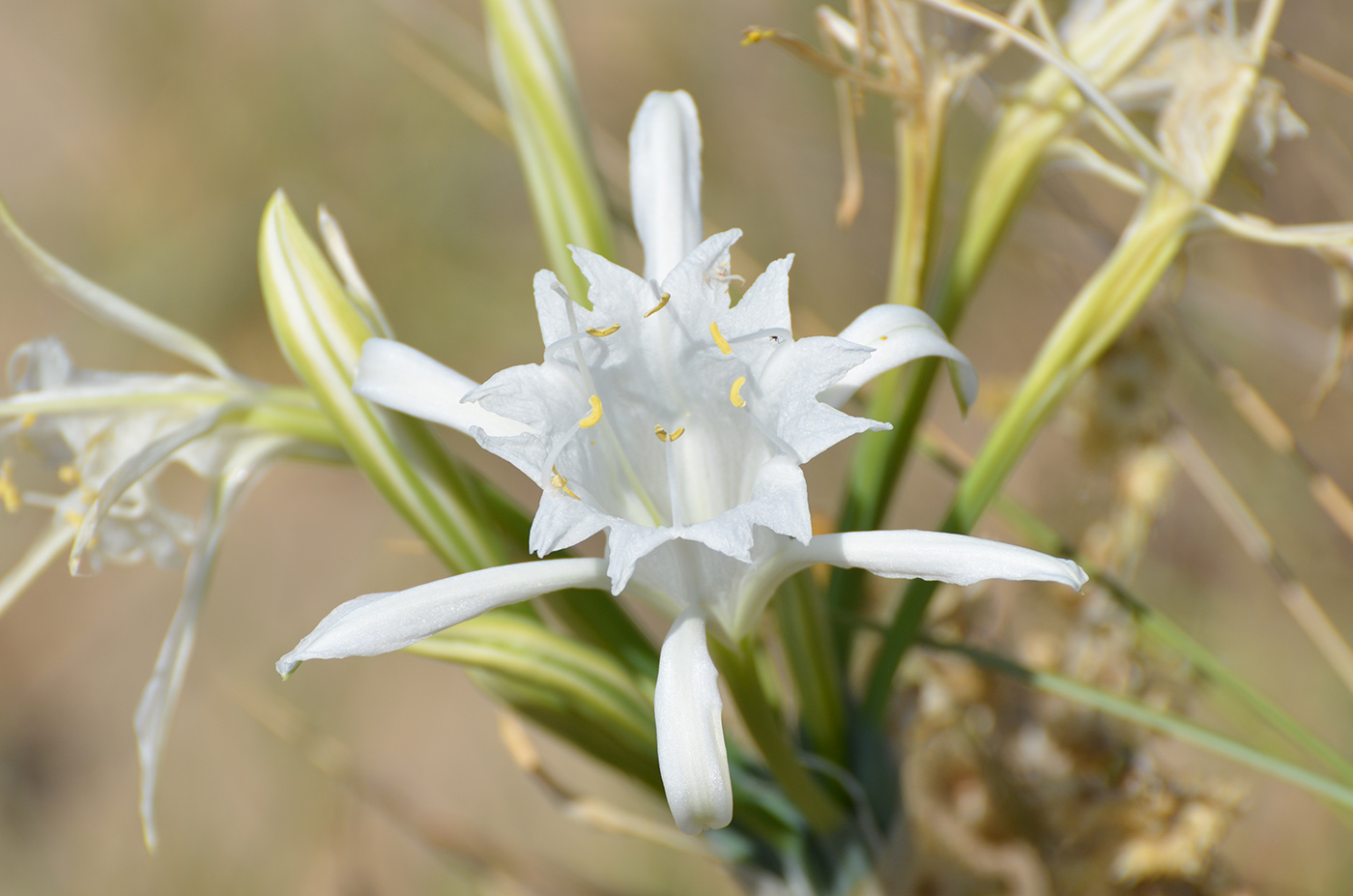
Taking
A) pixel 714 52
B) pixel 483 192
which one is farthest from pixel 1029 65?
pixel 483 192

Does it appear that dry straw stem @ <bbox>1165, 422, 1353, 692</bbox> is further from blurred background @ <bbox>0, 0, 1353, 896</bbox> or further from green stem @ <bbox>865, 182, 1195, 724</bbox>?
green stem @ <bbox>865, 182, 1195, 724</bbox>

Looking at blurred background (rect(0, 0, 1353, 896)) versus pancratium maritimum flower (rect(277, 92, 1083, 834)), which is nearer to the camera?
pancratium maritimum flower (rect(277, 92, 1083, 834))

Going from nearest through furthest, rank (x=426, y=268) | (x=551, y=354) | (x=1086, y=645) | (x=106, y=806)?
1. (x=551, y=354)
2. (x=1086, y=645)
3. (x=106, y=806)
4. (x=426, y=268)

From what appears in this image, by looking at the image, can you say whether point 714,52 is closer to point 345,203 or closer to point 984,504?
point 345,203

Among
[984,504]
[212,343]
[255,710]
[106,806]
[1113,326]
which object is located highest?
[1113,326]

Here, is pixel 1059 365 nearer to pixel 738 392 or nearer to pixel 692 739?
pixel 738 392

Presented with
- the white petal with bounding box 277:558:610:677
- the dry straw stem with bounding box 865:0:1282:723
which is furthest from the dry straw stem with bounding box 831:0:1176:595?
the white petal with bounding box 277:558:610:677

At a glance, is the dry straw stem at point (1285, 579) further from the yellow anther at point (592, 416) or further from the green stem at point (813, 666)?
the yellow anther at point (592, 416)
